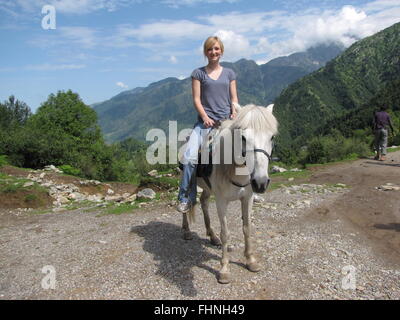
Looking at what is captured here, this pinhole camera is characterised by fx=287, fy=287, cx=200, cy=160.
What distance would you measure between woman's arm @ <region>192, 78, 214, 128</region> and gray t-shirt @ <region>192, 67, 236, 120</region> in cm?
9

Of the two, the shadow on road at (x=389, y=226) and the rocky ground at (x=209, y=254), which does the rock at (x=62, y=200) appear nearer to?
the rocky ground at (x=209, y=254)

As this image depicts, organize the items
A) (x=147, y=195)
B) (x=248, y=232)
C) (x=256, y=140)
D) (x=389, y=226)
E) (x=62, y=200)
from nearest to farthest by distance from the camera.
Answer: (x=256, y=140) < (x=248, y=232) < (x=389, y=226) < (x=147, y=195) < (x=62, y=200)

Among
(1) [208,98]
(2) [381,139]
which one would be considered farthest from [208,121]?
(2) [381,139]

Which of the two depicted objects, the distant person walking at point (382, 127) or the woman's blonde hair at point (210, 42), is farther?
the distant person walking at point (382, 127)

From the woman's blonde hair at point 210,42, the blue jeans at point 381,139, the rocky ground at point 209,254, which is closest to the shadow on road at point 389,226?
the rocky ground at point 209,254

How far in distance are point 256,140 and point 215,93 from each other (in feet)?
6.01

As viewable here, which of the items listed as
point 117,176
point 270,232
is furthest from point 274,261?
point 117,176

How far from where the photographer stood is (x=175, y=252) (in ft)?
20.5

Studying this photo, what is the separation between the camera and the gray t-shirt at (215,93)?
5141mm

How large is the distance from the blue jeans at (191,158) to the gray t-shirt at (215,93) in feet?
1.09
